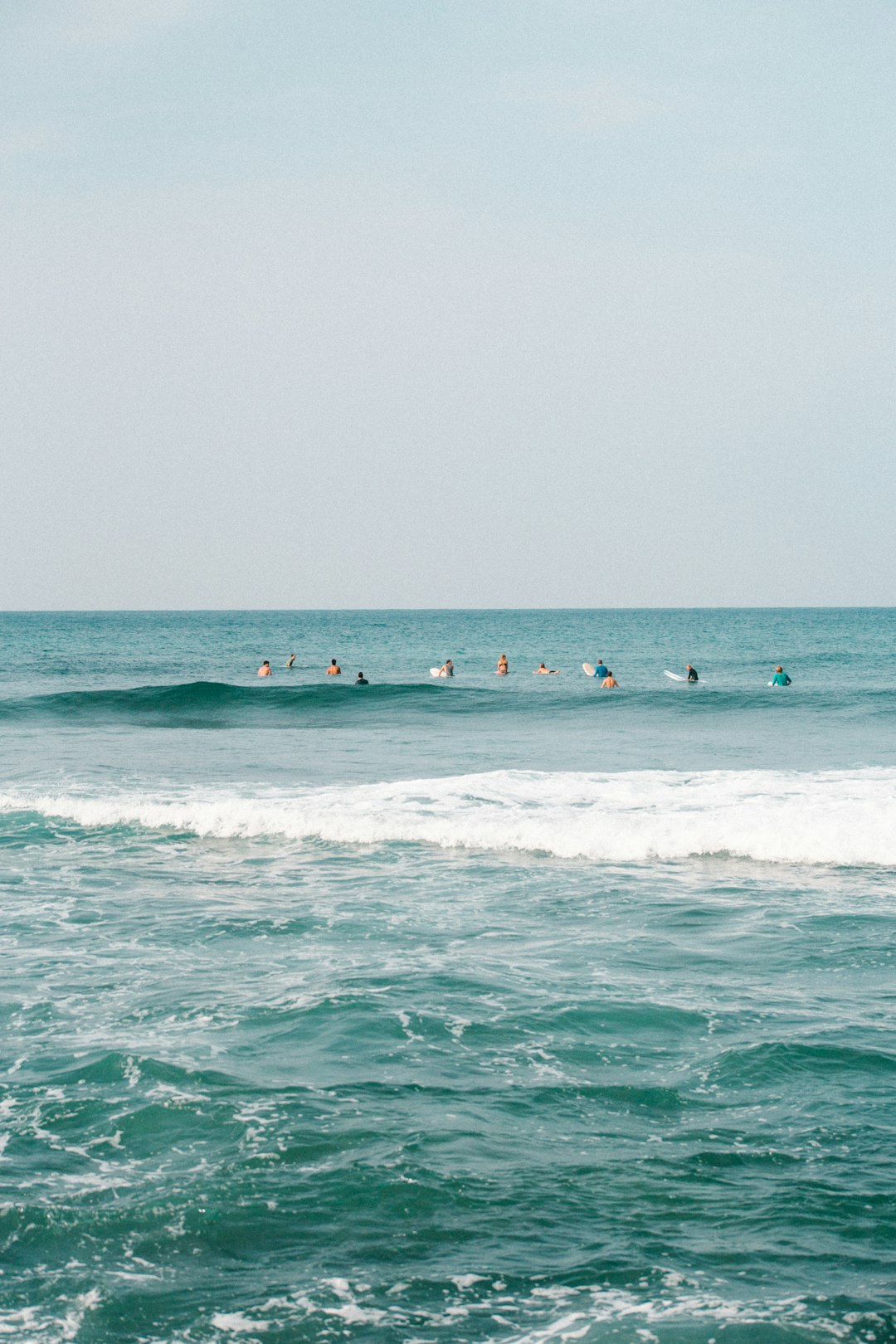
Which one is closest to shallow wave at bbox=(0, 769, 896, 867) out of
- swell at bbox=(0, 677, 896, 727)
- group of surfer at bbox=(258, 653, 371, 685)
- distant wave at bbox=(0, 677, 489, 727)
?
swell at bbox=(0, 677, 896, 727)

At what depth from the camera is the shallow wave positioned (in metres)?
16.4

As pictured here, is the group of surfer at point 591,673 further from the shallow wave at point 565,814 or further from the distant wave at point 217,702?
the shallow wave at point 565,814

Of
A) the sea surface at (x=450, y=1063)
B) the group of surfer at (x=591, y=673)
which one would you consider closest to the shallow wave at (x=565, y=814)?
the sea surface at (x=450, y=1063)

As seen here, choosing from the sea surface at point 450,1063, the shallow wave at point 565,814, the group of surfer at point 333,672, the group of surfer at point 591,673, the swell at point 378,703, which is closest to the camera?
the sea surface at point 450,1063

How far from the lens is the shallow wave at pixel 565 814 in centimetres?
1639

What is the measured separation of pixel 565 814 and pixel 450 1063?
10.3 m

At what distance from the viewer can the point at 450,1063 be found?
8.72 meters

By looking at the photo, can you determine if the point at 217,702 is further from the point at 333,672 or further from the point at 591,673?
the point at 591,673

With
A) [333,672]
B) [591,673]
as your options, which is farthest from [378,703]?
[591,673]

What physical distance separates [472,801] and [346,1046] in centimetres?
1114

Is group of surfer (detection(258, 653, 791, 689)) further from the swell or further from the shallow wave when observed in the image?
the shallow wave

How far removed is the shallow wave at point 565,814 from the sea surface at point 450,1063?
0.30ft

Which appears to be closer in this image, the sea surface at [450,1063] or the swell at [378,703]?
the sea surface at [450,1063]

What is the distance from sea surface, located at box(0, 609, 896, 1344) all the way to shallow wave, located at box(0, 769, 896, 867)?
3.6 inches
